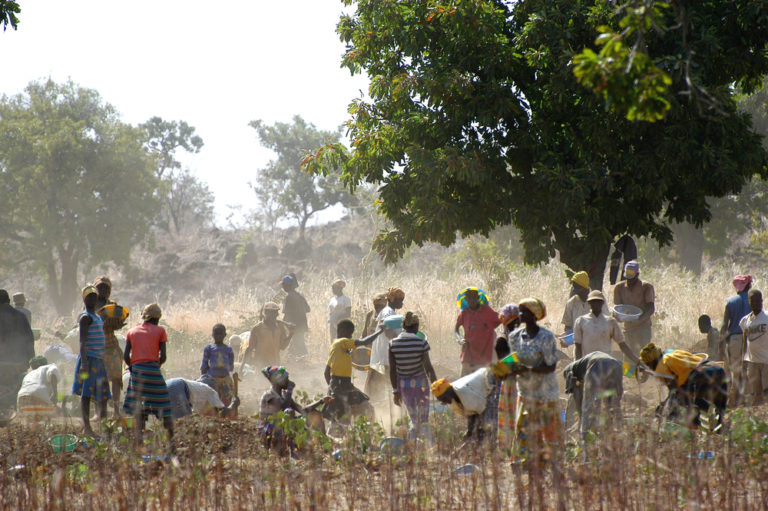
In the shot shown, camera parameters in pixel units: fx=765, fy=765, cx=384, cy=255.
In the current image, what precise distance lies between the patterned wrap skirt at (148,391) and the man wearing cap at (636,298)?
5.47m

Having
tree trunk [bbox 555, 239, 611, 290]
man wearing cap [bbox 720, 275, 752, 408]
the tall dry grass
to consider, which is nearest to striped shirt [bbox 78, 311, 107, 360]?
tree trunk [bbox 555, 239, 611, 290]

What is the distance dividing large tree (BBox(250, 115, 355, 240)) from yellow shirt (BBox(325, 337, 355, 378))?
36.2 metres

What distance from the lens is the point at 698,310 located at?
13820 mm

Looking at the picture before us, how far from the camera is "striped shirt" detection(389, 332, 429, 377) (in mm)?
7004

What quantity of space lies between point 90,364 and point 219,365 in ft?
4.46

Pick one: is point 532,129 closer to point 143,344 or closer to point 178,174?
point 143,344

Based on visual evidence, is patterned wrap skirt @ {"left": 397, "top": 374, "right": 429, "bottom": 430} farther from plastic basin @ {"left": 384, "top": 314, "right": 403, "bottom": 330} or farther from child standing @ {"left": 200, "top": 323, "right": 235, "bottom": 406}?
child standing @ {"left": 200, "top": 323, "right": 235, "bottom": 406}

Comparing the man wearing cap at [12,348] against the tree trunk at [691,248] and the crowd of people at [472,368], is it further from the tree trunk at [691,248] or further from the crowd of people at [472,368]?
the tree trunk at [691,248]

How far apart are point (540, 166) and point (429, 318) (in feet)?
18.8

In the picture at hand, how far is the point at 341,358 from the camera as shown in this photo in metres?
7.62

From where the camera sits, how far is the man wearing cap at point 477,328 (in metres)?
8.09

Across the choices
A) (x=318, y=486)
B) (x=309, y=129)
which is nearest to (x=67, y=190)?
(x=309, y=129)

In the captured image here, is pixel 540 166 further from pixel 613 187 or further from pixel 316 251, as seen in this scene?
pixel 316 251

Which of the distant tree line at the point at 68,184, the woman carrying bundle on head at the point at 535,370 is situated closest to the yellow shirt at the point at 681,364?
the woman carrying bundle on head at the point at 535,370
